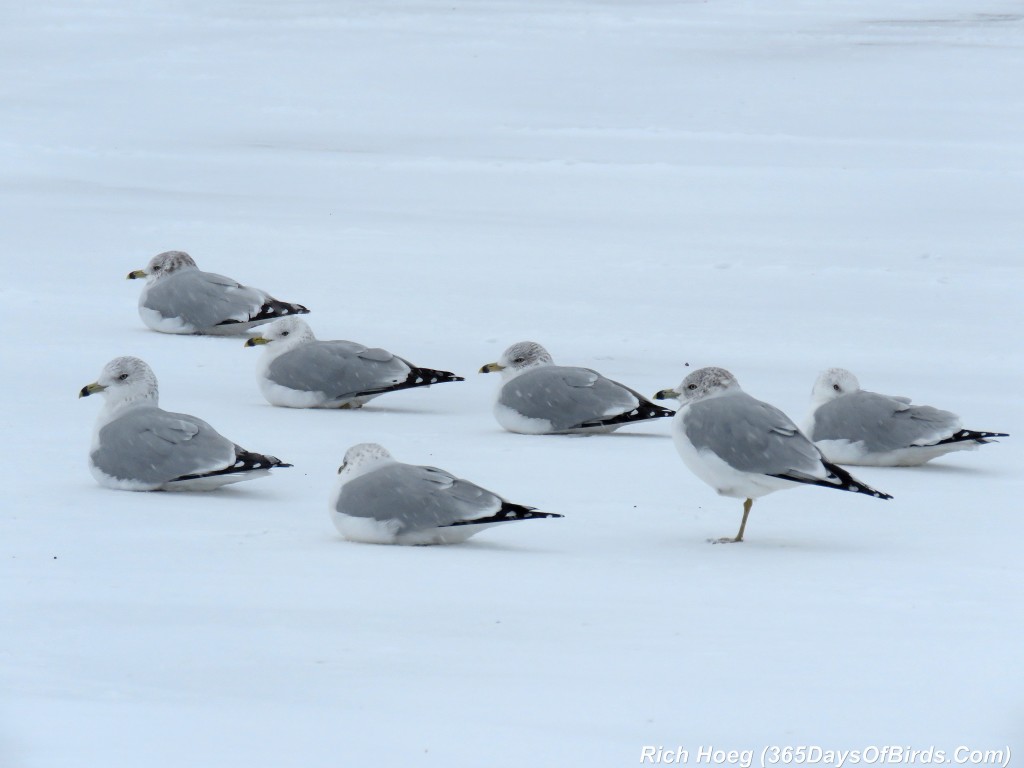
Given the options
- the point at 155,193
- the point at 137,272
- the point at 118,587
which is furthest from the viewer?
the point at 155,193

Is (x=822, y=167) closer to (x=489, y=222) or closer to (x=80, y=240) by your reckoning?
(x=489, y=222)

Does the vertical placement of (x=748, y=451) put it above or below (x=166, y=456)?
above

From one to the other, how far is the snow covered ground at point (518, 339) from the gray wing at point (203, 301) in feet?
0.72

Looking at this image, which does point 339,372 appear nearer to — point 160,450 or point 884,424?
point 160,450

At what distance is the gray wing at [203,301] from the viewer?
9.16m

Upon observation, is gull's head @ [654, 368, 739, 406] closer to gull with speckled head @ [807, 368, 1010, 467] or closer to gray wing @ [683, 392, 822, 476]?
gray wing @ [683, 392, 822, 476]

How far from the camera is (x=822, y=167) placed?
13727 mm

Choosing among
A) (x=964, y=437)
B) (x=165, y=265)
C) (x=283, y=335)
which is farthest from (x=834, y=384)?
(x=165, y=265)

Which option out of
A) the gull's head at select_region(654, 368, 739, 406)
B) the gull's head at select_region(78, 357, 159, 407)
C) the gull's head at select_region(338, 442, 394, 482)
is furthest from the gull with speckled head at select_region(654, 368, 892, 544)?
the gull's head at select_region(78, 357, 159, 407)

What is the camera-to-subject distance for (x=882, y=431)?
6.63 meters

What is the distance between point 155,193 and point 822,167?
18.5 feet

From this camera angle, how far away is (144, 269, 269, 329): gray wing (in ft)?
30.1

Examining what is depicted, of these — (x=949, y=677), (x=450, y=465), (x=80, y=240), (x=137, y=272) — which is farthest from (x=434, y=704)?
(x=80, y=240)

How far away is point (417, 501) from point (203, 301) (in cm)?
436
